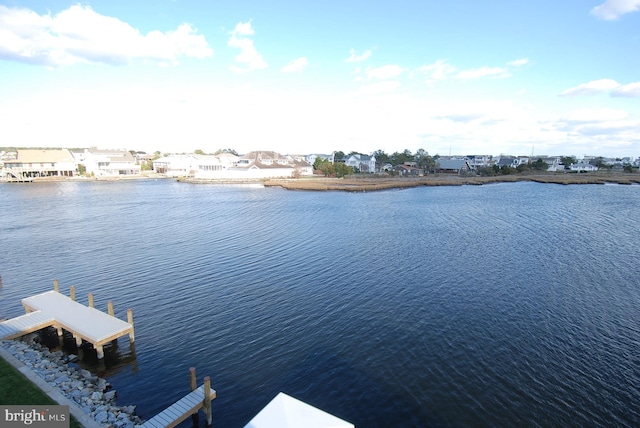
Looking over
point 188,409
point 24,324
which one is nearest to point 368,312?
point 188,409

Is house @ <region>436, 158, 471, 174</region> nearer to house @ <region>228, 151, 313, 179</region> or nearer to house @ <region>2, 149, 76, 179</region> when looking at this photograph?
house @ <region>228, 151, 313, 179</region>

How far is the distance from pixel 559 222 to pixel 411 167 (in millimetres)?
84280

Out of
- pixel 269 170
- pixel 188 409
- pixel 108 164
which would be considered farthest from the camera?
pixel 108 164

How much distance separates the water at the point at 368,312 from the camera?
35.7 feet

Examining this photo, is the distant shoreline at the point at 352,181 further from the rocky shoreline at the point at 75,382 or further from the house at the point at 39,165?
the rocky shoreline at the point at 75,382

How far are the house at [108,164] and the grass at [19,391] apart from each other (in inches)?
4143

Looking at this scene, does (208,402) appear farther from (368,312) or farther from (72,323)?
(368,312)

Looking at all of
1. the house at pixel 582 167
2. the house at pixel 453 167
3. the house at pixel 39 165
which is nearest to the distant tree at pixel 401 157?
the house at pixel 453 167

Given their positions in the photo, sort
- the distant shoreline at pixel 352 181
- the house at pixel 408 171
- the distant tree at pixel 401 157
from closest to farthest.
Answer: the distant shoreline at pixel 352 181
the house at pixel 408 171
the distant tree at pixel 401 157

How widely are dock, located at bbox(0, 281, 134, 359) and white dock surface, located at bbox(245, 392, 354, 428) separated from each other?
8250mm

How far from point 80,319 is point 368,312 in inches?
500

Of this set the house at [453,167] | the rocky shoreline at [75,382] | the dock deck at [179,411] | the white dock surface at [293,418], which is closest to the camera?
the white dock surface at [293,418]

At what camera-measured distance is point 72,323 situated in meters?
13.6

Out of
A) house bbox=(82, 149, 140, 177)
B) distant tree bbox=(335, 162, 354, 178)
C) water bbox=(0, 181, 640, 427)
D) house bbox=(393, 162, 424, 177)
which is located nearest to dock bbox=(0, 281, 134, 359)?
water bbox=(0, 181, 640, 427)
